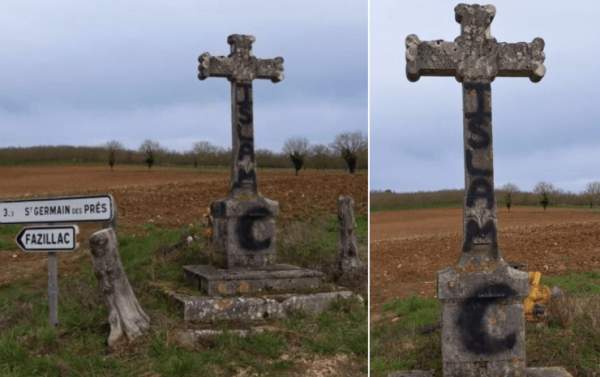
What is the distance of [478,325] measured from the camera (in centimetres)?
671

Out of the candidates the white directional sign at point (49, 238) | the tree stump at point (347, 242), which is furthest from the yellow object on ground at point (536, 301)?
the white directional sign at point (49, 238)

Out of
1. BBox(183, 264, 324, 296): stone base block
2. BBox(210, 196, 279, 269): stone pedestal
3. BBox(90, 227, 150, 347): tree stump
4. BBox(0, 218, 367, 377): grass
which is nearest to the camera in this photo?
BBox(0, 218, 367, 377): grass

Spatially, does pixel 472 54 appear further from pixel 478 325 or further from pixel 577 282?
pixel 577 282

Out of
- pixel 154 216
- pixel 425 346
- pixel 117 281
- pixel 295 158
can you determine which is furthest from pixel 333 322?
pixel 295 158

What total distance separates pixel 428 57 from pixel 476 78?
1.61 feet

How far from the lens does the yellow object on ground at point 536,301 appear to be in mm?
8703

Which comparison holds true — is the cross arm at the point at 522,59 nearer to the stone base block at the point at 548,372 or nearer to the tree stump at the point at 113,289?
the stone base block at the point at 548,372

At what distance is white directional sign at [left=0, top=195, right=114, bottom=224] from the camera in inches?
308

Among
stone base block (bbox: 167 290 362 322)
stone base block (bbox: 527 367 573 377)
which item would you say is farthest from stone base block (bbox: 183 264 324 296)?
stone base block (bbox: 527 367 573 377)

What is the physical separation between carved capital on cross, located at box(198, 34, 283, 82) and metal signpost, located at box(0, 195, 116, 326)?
351 centimetres

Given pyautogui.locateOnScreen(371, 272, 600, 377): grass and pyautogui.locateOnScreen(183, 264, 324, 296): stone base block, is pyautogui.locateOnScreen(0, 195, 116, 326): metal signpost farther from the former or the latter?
pyautogui.locateOnScreen(371, 272, 600, 377): grass

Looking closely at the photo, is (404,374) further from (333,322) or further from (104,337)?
(104,337)

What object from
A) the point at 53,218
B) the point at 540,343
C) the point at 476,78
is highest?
the point at 476,78

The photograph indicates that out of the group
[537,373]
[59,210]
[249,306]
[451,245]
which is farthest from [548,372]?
[451,245]
